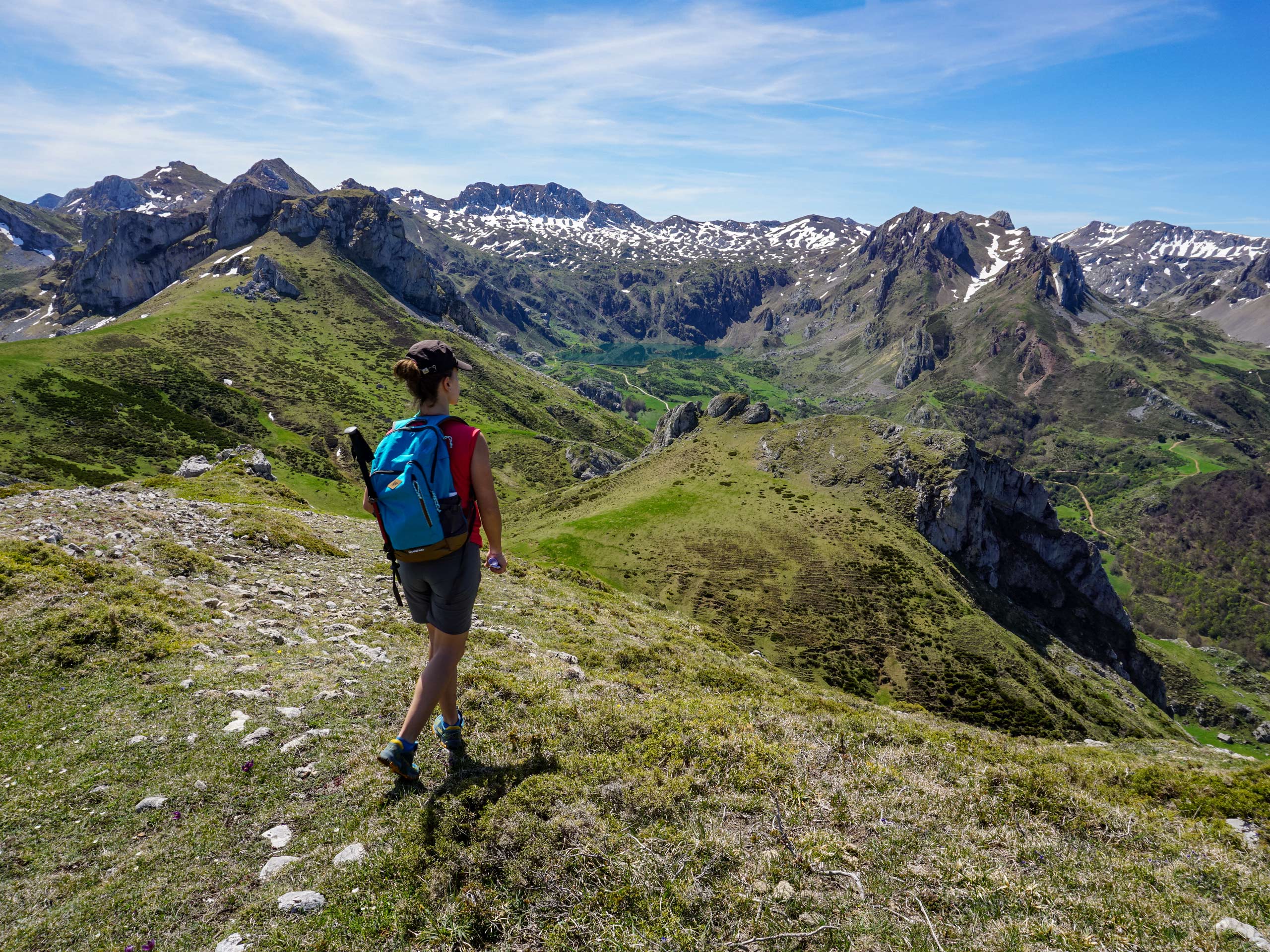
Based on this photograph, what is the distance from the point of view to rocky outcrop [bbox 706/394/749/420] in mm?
138500

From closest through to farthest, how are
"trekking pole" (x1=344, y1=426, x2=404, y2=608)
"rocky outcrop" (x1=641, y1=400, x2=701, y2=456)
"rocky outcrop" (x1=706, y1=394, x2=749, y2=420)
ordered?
"trekking pole" (x1=344, y1=426, x2=404, y2=608) < "rocky outcrop" (x1=706, y1=394, x2=749, y2=420) < "rocky outcrop" (x1=641, y1=400, x2=701, y2=456)

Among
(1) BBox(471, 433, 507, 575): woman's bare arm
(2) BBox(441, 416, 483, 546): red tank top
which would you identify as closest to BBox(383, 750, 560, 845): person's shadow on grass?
(1) BBox(471, 433, 507, 575): woman's bare arm

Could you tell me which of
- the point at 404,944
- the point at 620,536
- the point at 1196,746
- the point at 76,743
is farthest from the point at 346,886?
the point at 620,536

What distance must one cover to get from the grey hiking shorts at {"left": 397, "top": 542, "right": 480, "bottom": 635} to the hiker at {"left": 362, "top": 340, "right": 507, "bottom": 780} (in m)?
0.01

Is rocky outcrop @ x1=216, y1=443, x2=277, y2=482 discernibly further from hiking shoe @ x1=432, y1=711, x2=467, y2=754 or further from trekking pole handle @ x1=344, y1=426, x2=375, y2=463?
trekking pole handle @ x1=344, y1=426, x2=375, y2=463

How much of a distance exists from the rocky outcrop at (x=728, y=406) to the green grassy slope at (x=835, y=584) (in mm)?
30290

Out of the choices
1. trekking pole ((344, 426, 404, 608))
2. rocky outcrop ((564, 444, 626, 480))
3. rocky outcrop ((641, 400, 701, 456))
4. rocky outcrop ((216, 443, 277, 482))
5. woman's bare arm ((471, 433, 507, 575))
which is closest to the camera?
trekking pole ((344, 426, 404, 608))

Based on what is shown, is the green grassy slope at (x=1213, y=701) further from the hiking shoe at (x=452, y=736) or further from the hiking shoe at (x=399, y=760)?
the hiking shoe at (x=399, y=760)

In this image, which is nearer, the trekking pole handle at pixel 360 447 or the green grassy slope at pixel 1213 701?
the trekking pole handle at pixel 360 447

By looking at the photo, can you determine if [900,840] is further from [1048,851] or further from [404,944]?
[404,944]

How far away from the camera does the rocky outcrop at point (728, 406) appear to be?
454 feet

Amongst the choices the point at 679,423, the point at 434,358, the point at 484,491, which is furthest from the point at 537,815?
the point at 679,423

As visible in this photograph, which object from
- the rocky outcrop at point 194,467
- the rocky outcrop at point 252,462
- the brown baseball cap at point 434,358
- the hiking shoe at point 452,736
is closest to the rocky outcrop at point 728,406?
the rocky outcrop at point 252,462

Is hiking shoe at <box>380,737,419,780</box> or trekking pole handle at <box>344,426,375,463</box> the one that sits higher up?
trekking pole handle at <box>344,426,375,463</box>
